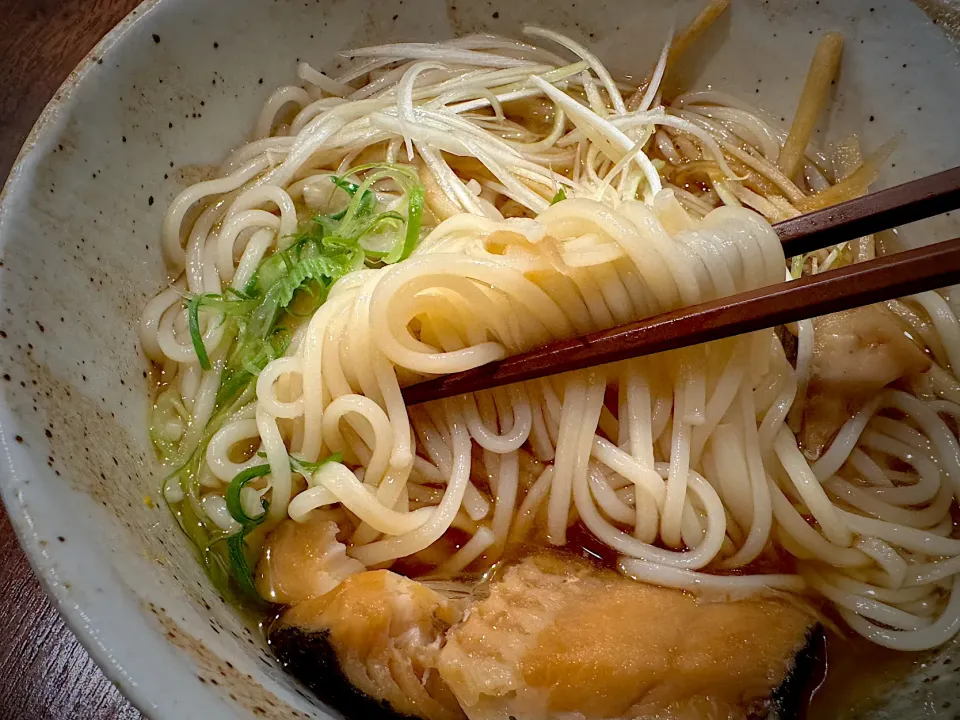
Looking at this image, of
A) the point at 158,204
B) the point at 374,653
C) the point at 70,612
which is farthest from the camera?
the point at 158,204

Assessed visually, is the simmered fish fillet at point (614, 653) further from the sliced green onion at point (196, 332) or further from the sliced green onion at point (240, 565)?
the sliced green onion at point (196, 332)

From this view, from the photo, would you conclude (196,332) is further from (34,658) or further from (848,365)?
(848,365)

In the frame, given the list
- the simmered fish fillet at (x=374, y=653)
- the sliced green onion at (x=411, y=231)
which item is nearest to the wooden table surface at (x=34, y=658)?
the simmered fish fillet at (x=374, y=653)

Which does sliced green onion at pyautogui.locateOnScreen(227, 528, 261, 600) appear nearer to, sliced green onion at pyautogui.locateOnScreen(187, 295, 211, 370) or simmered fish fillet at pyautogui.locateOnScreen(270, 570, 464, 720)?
simmered fish fillet at pyautogui.locateOnScreen(270, 570, 464, 720)

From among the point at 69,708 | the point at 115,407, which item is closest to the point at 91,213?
the point at 115,407

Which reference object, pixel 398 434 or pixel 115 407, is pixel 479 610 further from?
pixel 115 407

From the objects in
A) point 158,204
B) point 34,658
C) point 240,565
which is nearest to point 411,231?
point 158,204

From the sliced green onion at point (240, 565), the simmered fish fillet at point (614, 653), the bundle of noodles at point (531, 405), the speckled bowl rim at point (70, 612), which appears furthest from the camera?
the sliced green onion at point (240, 565)
